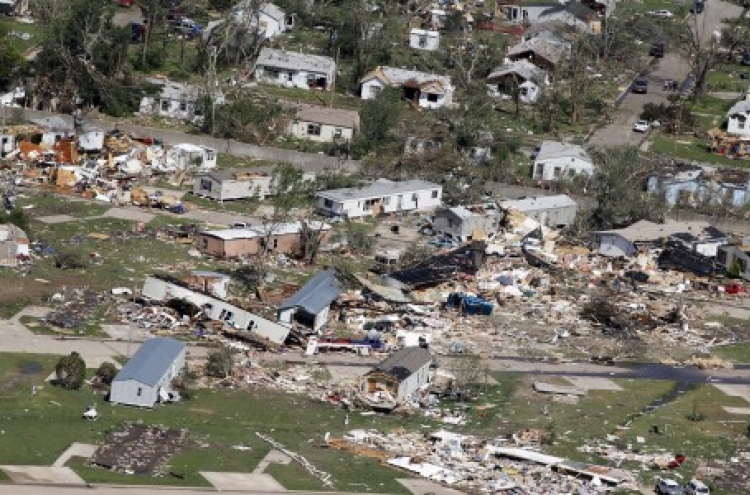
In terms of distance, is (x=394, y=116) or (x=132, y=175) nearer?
(x=132, y=175)

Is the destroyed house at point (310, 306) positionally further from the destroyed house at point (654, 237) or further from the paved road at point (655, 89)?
the paved road at point (655, 89)

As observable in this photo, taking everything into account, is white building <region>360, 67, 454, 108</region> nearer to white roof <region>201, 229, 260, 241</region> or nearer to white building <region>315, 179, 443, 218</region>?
white building <region>315, 179, 443, 218</region>

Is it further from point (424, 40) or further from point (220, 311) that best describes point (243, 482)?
point (424, 40)

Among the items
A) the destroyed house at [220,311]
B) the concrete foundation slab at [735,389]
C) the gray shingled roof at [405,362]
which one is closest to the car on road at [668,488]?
the gray shingled roof at [405,362]

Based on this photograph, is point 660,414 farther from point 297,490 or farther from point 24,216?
point 24,216

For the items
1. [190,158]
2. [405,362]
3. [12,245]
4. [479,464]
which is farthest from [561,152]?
[479,464]

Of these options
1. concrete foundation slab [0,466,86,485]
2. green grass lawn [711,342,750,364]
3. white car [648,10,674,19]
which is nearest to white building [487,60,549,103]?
white car [648,10,674,19]

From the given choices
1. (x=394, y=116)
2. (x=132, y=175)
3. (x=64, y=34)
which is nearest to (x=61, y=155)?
(x=132, y=175)
